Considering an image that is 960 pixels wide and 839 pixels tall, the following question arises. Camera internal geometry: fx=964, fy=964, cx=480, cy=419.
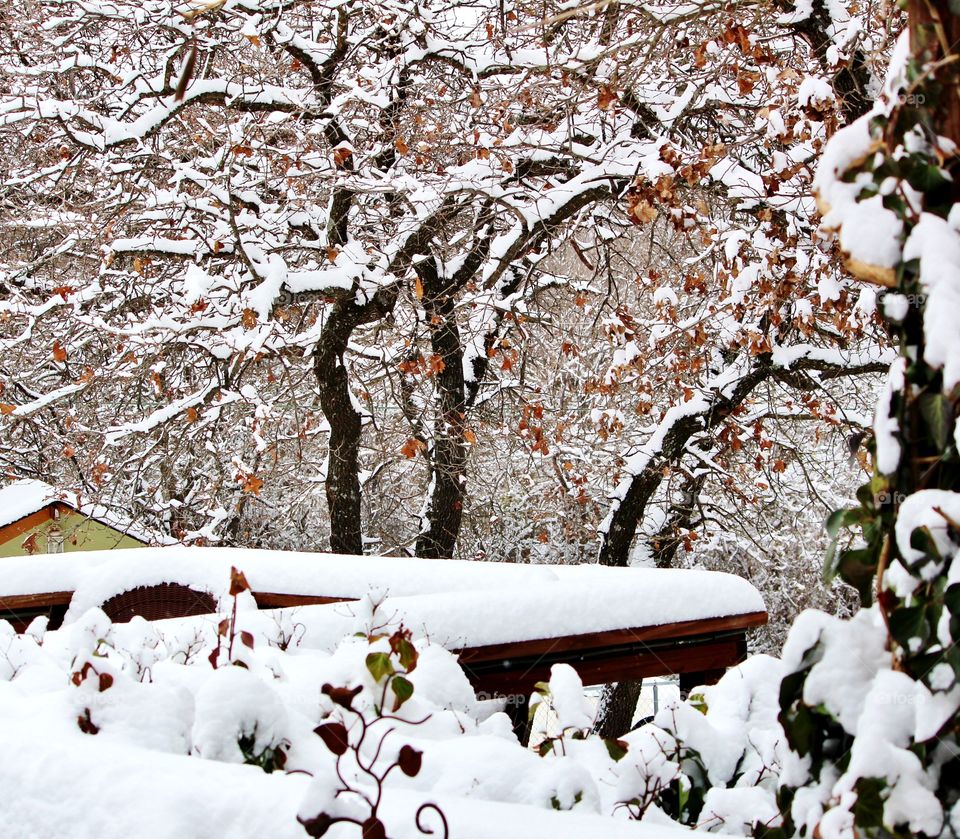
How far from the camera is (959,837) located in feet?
3.15

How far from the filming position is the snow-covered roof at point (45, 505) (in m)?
7.83

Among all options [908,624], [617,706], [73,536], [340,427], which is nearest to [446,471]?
[340,427]

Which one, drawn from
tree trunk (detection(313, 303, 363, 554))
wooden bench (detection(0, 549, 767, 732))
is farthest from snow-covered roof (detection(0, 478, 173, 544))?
wooden bench (detection(0, 549, 767, 732))

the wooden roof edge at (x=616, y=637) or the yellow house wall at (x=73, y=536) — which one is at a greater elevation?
the wooden roof edge at (x=616, y=637)

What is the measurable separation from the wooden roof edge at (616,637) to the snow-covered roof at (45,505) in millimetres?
6064

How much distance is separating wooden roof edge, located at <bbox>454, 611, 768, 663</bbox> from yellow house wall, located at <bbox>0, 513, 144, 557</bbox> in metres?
5.82

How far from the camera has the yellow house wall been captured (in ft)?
26.8

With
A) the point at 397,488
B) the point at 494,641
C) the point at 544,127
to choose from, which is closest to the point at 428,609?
the point at 494,641

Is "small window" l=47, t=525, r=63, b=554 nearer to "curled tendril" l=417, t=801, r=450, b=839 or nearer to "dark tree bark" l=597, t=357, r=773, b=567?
"dark tree bark" l=597, t=357, r=773, b=567

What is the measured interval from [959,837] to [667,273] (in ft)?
25.7

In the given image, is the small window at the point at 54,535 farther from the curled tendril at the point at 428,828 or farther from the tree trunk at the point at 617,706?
the curled tendril at the point at 428,828

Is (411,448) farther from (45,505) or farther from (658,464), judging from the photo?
(45,505)

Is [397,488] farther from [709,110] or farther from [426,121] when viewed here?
[709,110]

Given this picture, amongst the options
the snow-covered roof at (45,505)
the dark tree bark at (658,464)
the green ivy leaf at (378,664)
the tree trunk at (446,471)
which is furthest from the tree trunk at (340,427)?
the green ivy leaf at (378,664)
